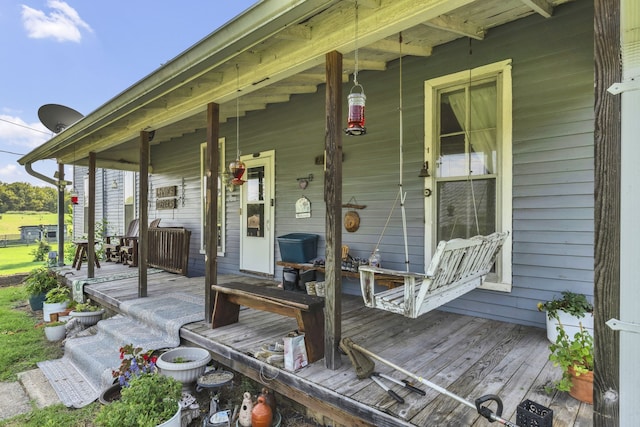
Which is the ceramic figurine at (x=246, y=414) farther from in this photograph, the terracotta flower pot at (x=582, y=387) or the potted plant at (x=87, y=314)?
the potted plant at (x=87, y=314)

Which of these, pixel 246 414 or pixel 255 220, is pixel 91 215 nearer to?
pixel 255 220

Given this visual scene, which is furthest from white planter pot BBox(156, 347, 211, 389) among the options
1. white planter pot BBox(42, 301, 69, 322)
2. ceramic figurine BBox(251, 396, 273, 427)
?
white planter pot BBox(42, 301, 69, 322)

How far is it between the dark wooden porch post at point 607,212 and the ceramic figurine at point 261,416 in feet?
5.95

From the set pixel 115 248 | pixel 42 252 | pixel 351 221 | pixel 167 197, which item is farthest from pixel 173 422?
pixel 42 252

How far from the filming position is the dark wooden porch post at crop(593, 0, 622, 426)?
3.93ft

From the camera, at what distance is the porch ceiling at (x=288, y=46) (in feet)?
6.89

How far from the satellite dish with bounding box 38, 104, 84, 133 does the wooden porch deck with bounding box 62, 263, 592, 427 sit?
745cm

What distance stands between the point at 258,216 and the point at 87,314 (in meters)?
2.73

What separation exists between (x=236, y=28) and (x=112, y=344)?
136 inches

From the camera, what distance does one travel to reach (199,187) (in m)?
6.84

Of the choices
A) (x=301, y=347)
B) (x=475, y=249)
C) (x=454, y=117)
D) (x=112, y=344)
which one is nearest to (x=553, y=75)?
(x=454, y=117)

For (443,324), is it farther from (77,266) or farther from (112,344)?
(77,266)

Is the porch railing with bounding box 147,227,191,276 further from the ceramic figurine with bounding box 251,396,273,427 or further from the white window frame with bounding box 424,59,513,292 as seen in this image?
the white window frame with bounding box 424,59,513,292

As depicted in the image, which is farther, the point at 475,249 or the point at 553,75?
the point at 553,75
